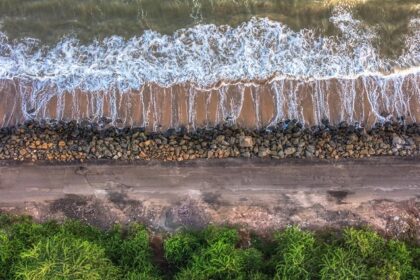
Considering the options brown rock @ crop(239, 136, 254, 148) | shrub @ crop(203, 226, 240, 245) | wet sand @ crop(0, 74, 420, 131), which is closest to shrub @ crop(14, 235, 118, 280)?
shrub @ crop(203, 226, 240, 245)

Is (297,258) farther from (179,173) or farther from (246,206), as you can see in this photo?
(179,173)

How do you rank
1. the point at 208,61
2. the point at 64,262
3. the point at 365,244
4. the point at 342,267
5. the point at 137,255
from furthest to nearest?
1. the point at 208,61
2. the point at 137,255
3. the point at 365,244
4. the point at 342,267
5. the point at 64,262

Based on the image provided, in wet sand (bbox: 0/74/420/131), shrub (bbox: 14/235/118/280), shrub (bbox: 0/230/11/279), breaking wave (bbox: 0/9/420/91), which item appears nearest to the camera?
shrub (bbox: 14/235/118/280)

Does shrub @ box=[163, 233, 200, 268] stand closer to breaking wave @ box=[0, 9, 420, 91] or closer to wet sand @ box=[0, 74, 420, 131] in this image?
wet sand @ box=[0, 74, 420, 131]

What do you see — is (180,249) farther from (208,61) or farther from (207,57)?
(207,57)

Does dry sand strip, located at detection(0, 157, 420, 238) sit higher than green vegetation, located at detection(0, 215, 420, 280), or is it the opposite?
dry sand strip, located at detection(0, 157, 420, 238)

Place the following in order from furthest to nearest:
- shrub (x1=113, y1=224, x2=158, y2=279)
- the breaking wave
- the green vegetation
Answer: the breaking wave → shrub (x1=113, y1=224, x2=158, y2=279) → the green vegetation

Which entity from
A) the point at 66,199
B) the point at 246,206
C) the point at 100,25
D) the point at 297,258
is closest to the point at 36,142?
the point at 66,199

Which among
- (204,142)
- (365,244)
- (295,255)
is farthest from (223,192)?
(365,244)
